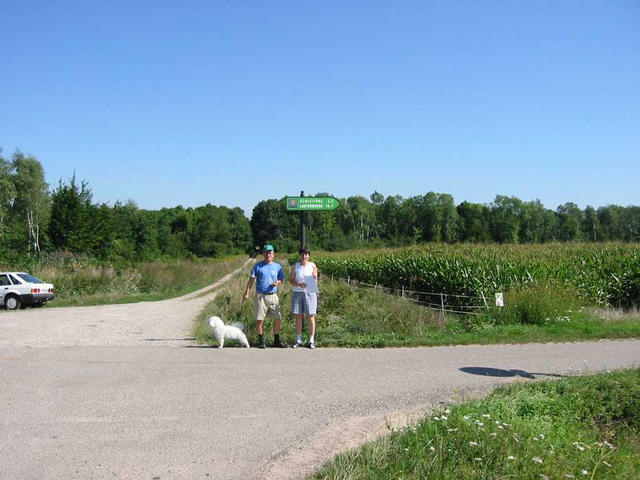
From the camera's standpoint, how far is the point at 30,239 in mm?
33625

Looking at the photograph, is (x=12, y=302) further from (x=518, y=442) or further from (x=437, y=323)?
(x=518, y=442)

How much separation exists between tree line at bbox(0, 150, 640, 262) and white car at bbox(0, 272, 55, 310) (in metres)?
8.11

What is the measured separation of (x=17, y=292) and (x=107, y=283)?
7.15m

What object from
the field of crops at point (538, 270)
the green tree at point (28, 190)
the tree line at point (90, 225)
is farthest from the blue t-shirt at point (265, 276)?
the green tree at point (28, 190)

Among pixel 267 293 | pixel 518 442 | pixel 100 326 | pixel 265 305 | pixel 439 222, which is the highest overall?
pixel 439 222

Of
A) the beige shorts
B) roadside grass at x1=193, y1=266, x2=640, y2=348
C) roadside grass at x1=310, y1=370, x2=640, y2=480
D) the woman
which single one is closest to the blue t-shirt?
the beige shorts

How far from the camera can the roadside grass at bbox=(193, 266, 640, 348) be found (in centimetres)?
1059

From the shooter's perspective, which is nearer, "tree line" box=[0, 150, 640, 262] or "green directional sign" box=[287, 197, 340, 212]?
"green directional sign" box=[287, 197, 340, 212]

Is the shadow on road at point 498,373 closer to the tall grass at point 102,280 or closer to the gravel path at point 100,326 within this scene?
the gravel path at point 100,326

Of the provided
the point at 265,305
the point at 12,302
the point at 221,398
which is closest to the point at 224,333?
the point at 265,305

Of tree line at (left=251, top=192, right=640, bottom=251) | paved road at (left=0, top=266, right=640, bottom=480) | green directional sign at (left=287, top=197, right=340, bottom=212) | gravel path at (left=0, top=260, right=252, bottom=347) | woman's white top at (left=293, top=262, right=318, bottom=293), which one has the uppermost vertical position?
tree line at (left=251, top=192, right=640, bottom=251)

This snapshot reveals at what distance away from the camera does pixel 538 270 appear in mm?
17938

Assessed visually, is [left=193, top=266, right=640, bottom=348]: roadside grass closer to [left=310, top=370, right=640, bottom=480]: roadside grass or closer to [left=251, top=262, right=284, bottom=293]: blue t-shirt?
[left=251, top=262, right=284, bottom=293]: blue t-shirt

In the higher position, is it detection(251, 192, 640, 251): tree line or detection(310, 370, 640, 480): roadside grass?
detection(251, 192, 640, 251): tree line
